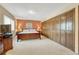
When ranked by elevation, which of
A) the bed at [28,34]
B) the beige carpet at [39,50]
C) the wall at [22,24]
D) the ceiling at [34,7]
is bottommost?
the beige carpet at [39,50]

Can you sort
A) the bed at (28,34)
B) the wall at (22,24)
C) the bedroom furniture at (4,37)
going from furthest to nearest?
1. the bed at (28,34)
2. the wall at (22,24)
3. the bedroom furniture at (4,37)

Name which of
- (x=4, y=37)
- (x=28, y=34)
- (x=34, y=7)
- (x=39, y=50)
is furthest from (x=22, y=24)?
(x=4, y=37)

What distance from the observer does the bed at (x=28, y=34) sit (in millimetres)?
7154

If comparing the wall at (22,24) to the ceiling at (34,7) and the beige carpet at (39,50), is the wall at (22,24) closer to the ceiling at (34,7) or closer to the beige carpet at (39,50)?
the ceiling at (34,7)

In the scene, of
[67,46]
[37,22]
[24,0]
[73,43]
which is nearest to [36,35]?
[37,22]

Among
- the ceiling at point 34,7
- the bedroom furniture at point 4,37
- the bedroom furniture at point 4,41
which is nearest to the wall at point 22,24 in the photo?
the ceiling at point 34,7

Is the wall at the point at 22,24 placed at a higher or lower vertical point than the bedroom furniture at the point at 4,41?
higher

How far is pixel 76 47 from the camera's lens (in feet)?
12.3

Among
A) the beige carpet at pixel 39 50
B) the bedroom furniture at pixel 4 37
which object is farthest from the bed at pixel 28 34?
the bedroom furniture at pixel 4 37

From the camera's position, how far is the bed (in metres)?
7.15

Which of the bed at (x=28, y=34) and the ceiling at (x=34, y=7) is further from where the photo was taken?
the bed at (x=28, y=34)

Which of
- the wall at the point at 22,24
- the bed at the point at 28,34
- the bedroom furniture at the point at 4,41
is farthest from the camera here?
the bed at the point at 28,34

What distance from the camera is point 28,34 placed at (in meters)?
7.61

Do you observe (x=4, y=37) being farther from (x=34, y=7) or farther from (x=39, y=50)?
(x=34, y=7)
